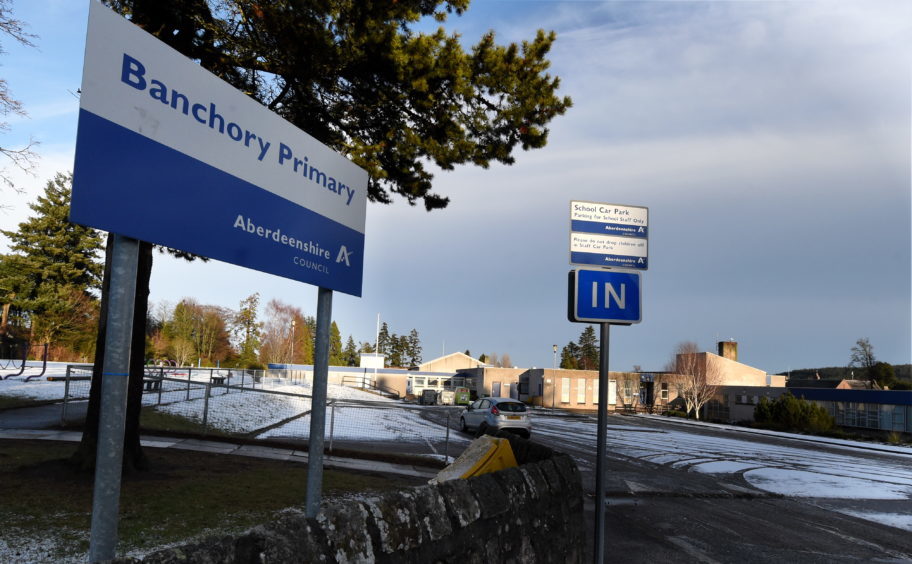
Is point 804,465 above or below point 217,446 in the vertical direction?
below

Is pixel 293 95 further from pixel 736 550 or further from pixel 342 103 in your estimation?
pixel 736 550

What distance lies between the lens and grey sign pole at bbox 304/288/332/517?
4.02m

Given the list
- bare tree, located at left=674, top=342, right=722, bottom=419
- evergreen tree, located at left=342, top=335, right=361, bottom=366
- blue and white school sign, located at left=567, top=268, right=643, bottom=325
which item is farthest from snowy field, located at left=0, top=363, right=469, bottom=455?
evergreen tree, located at left=342, top=335, right=361, bottom=366

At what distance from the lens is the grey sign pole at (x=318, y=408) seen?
4023 millimetres

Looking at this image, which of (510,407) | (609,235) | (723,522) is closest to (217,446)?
(723,522)

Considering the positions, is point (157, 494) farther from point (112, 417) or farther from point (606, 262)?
point (606, 262)

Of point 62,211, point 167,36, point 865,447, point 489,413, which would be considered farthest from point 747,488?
point 62,211

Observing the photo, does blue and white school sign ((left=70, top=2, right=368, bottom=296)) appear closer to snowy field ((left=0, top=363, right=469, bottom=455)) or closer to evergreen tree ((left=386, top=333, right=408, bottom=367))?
snowy field ((left=0, top=363, right=469, bottom=455))

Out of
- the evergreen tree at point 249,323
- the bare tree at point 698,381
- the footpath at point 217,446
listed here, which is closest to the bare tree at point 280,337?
the evergreen tree at point 249,323

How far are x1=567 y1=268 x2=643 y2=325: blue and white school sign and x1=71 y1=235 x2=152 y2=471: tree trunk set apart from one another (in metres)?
6.48

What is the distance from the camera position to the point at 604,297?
5340mm

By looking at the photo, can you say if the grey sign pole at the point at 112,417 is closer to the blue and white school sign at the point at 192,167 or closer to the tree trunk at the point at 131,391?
the blue and white school sign at the point at 192,167

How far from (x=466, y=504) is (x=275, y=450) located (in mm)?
10724

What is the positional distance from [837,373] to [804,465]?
8694 centimetres
